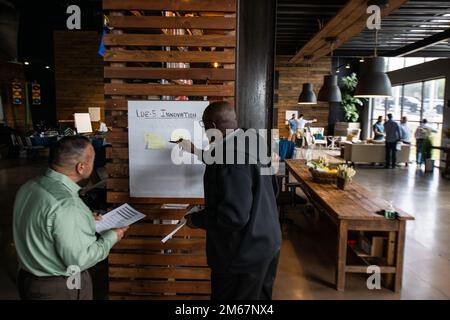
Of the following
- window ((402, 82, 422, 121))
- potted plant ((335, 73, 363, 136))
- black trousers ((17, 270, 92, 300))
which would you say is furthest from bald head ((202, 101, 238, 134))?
potted plant ((335, 73, 363, 136))

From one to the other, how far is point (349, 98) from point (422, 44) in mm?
6811

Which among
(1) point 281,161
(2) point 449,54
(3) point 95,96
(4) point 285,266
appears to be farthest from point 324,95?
(3) point 95,96

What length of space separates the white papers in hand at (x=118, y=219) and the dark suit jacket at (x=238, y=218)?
362 millimetres

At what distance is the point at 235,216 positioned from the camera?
1.87 m

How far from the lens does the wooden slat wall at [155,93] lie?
2674mm

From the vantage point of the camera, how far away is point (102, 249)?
1.86 m

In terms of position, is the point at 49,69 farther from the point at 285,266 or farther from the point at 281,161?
the point at 285,266

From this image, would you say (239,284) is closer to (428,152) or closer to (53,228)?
(53,228)

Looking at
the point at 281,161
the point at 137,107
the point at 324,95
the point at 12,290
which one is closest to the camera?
the point at 137,107

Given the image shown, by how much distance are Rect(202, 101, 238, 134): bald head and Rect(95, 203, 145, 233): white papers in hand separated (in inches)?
26.1

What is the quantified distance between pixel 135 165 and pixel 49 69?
17.0m

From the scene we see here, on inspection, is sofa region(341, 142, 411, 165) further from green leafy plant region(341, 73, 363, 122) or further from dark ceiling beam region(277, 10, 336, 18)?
dark ceiling beam region(277, 10, 336, 18)

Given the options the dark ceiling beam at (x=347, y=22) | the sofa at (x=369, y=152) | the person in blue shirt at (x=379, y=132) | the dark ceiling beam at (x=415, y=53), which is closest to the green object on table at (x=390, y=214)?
the dark ceiling beam at (x=347, y=22)

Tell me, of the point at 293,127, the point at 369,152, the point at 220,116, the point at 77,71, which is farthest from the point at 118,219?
the point at 77,71
